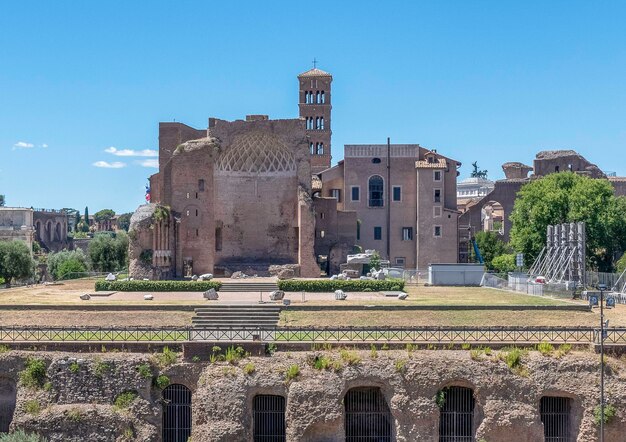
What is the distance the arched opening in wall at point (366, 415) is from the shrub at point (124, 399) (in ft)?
25.5

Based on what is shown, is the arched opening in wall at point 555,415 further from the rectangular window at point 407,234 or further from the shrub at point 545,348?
the rectangular window at point 407,234

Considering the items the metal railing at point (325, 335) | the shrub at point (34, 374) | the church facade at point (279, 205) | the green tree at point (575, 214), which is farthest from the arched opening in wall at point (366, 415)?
the green tree at point (575, 214)

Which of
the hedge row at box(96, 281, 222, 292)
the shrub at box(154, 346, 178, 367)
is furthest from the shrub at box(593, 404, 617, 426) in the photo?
the hedge row at box(96, 281, 222, 292)

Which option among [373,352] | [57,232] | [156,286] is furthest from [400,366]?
[57,232]

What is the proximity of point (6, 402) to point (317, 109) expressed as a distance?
186 ft

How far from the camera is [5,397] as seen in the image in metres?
28.5

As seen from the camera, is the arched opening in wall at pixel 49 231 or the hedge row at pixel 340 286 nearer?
the hedge row at pixel 340 286

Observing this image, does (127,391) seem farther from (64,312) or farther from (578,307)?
(578,307)

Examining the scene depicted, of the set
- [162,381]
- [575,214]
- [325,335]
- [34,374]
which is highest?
[575,214]

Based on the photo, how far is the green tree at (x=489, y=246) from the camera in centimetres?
6900

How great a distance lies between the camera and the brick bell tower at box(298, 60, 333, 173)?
80.3 m

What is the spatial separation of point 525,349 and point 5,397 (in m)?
19.6

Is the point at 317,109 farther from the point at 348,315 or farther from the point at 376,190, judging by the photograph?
the point at 348,315

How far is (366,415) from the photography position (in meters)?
28.4
